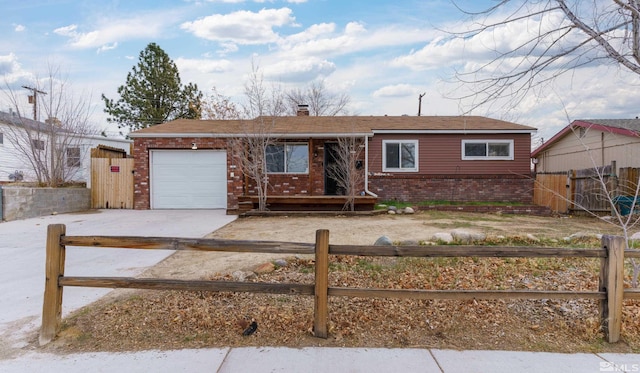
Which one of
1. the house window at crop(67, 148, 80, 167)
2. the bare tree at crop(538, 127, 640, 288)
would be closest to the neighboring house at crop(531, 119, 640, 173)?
the bare tree at crop(538, 127, 640, 288)

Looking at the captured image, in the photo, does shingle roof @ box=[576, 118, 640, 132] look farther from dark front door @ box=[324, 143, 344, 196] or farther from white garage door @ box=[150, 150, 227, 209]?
white garage door @ box=[150, 150, 227, 209]

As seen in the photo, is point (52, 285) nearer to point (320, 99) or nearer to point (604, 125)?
point (604, 125)

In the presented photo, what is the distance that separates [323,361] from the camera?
2.92 meters

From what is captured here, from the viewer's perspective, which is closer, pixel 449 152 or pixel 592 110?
pixel 592 110

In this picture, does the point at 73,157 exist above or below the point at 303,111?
below

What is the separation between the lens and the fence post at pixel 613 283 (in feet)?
10.4

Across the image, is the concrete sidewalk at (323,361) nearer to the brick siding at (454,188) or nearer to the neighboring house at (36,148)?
the brick siding at (454,188)

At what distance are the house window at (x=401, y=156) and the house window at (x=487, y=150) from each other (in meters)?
1.99

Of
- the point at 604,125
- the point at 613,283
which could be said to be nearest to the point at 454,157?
the point at 604,125

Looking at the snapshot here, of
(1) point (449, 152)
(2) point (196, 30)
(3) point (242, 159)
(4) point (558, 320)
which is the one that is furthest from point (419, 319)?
(2) point (196, 30)

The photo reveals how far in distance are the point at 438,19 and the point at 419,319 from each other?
3350 mm

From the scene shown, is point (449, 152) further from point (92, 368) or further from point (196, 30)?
point (92, 368)

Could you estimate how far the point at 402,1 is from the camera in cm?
566

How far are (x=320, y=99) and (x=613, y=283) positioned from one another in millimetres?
29319
